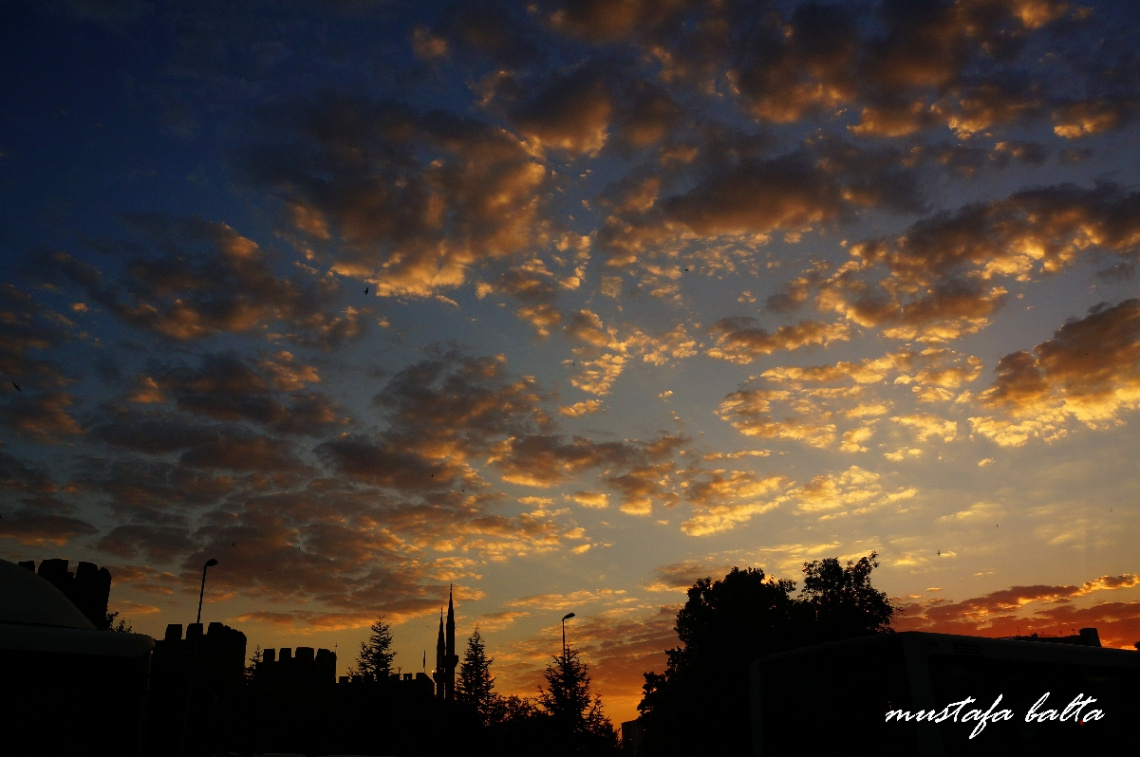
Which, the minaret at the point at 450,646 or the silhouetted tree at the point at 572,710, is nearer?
the silhouetted tree at the point at 572,710

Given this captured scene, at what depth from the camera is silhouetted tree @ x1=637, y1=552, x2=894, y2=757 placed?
170 feet

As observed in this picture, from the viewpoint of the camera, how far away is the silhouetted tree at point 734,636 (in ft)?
170

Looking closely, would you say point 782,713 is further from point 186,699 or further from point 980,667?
point 186,699

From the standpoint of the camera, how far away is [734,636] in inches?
2149

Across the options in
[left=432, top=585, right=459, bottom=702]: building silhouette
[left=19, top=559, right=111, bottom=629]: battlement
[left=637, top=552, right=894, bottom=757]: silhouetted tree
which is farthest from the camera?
[left=432, top=585, right=459, bottom=702]: building silhouette

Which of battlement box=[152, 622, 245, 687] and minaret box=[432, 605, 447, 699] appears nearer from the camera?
battlement box=[152, 622, 245, 687]

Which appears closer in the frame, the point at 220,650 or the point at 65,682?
the point at 65,682

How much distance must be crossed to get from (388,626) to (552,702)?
26.0 metres

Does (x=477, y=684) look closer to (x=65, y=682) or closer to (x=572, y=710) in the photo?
(x=572, y=710)

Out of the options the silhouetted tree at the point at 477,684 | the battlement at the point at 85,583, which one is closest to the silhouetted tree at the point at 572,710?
the silhouetted tree at the point at 477,684

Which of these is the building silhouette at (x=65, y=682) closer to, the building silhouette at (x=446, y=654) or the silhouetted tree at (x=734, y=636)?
the silhouetted tree at (x=734, y=636)

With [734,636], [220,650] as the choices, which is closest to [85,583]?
[220,650]

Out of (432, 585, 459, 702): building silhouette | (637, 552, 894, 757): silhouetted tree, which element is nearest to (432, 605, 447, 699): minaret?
(432, 585, 459, 702): building silhouette

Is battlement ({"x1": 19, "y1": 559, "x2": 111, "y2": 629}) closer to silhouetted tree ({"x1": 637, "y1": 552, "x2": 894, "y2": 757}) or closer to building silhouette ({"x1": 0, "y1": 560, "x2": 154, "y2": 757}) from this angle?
silhouetted tree ({"x1": 637, "y1": 552, "x2": 894, "y2": 757})
